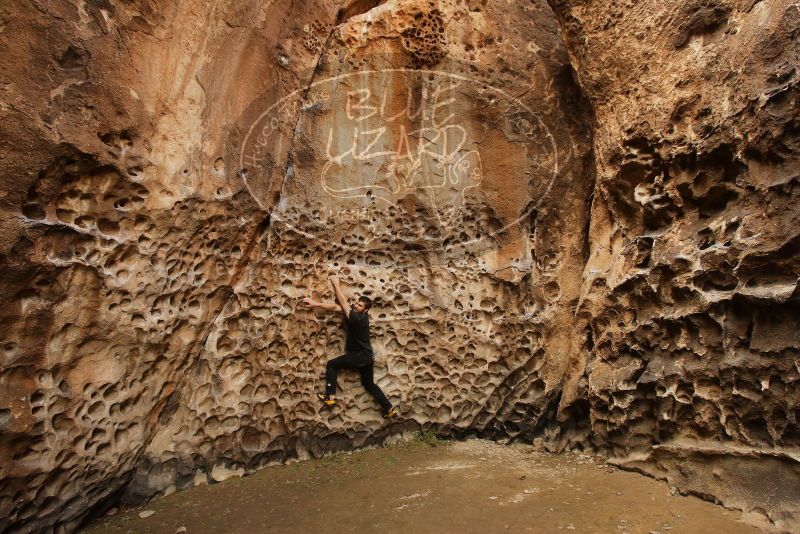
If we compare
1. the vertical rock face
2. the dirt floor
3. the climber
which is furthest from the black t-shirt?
the vertical rock face

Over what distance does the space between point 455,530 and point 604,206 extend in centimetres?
274

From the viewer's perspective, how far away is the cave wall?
3.12 m

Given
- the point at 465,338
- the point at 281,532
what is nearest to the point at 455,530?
Result: the point at 281,532

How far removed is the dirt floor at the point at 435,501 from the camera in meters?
3.22

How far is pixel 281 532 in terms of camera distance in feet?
10.8

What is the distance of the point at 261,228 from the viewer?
451 cm

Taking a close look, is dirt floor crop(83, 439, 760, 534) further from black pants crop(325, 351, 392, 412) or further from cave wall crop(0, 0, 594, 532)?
black pants crop(325, 351, 392, 412)

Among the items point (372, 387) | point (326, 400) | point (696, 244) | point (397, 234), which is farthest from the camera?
point (397, 234)

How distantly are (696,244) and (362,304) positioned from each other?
98.8 inches

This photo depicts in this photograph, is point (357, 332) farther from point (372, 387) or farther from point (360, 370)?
point (372, 387)

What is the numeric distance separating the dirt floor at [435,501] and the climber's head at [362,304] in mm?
1211

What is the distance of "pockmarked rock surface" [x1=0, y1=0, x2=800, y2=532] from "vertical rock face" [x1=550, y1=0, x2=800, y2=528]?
18 millimetres

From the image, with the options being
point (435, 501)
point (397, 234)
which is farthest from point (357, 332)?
point (435, 501)

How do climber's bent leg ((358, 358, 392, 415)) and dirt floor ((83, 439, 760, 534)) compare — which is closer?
dirt floor ((83, 439, 760, 534))
